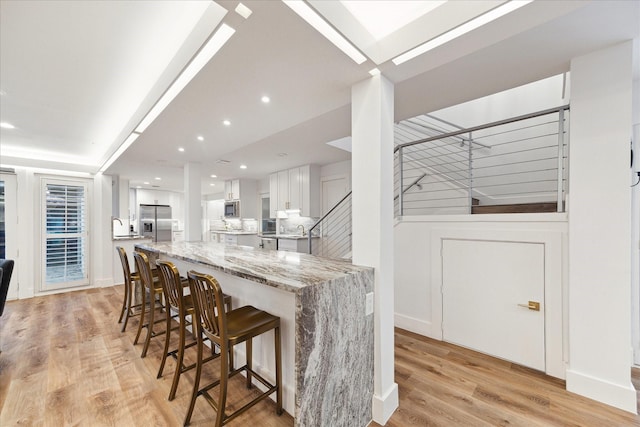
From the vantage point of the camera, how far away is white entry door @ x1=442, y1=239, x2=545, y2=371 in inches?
89.6

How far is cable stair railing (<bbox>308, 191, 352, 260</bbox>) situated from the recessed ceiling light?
3.96 meters

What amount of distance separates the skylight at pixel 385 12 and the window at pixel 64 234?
6214 mm

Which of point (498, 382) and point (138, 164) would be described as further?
point (138, 164)

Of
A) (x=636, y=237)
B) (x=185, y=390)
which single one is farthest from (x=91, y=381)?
(x=636, y=237)

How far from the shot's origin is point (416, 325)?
302 centimetres

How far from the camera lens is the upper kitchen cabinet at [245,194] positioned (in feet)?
23.3

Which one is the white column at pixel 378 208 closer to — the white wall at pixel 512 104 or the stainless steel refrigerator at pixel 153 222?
the white wall at pixel 512 104

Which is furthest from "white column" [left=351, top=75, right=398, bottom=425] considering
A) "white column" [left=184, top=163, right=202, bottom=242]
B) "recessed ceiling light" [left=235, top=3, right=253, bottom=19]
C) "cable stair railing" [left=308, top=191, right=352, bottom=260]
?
"white column" [left=184, top=163, right=202, bottom=242]

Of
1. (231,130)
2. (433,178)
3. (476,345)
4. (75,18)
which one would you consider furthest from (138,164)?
(476,345)

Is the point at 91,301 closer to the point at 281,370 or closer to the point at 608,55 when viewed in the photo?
the point at 281,370

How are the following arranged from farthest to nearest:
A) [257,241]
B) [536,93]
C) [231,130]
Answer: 1. [257,241]
2. [536,93]
3. [231,130]

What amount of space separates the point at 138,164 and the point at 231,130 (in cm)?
287

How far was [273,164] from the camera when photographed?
5492mm

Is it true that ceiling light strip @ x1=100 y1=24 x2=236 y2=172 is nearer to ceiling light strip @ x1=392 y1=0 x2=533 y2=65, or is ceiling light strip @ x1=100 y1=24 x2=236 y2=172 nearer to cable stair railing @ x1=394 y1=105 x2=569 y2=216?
ceiling light strip @ x1=392 y1=0 x2=533 y2=65
